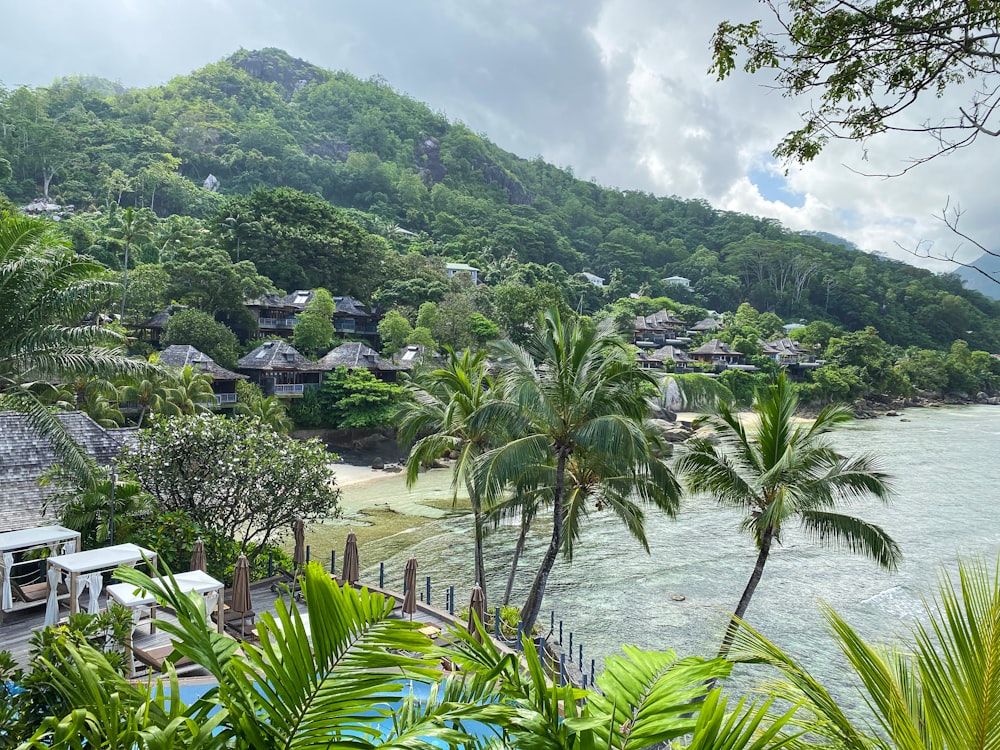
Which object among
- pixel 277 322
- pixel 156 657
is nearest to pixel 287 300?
pixel 277 322

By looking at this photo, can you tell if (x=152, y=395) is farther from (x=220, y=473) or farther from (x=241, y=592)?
(x=241, y=592)

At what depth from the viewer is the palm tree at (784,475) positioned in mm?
9836

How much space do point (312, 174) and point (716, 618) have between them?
281ft

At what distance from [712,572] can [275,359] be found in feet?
75.3

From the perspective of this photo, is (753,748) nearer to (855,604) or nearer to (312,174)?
(855,604)

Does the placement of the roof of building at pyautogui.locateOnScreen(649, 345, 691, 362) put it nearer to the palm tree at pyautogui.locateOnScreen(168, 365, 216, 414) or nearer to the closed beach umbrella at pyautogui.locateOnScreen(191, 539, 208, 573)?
the palm tree at pyautogui.locateOnScreen(168, 365, 216, 414)

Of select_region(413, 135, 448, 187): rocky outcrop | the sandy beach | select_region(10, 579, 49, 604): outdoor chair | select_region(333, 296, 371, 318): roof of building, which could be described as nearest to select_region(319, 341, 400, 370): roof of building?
the sandy beach

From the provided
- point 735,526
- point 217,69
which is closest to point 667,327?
point 735,526

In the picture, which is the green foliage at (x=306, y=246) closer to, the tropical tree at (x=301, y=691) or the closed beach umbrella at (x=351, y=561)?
the closed beach umbrella at (x=351, y=561)

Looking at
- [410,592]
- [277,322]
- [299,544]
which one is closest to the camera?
[410,592]

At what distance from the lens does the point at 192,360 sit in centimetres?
2972

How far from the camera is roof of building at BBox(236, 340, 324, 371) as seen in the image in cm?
3244

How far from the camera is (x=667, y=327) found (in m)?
68.2

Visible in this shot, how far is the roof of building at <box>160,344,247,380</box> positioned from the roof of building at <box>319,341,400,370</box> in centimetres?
Result: 502
